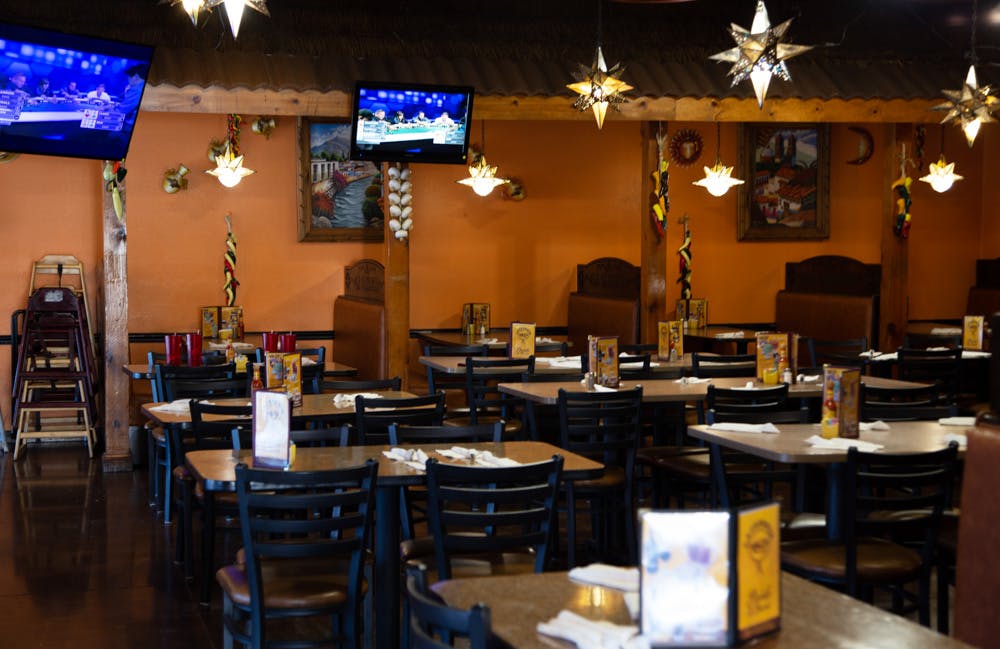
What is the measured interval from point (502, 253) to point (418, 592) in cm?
1001

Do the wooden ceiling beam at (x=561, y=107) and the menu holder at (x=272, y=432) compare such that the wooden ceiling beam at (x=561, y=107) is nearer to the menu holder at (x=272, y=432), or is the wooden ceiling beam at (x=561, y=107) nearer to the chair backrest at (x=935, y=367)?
the chair backrest at (x=935, y=367)

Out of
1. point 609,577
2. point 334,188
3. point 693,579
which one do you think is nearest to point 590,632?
point 693,579

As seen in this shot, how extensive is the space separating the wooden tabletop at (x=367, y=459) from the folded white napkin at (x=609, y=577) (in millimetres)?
1425

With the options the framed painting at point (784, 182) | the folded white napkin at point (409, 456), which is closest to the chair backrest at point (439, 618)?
the folded white napkin at point (409, 456)

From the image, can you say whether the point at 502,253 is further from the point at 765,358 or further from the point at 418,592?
the point at 418,592

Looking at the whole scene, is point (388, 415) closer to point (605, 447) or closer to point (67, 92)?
point (605, 447)

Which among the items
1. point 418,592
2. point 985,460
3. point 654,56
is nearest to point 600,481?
point 985,460

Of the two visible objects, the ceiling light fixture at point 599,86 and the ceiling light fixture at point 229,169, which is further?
the ceiling light fixture at point 229,169

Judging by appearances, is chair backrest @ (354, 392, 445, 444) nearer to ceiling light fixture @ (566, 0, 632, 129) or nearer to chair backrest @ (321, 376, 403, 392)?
chair backrest @ (321, 376, 403, 392)

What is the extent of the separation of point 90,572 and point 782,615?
15.3 feet

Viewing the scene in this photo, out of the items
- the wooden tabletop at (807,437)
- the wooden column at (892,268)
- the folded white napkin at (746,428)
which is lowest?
the wooden tabletop at (807,437)

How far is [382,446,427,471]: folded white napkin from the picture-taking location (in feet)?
14.7

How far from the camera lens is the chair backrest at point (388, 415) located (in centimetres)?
558

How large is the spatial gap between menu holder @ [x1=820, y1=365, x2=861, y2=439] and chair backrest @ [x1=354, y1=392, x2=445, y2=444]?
5.92 feet
